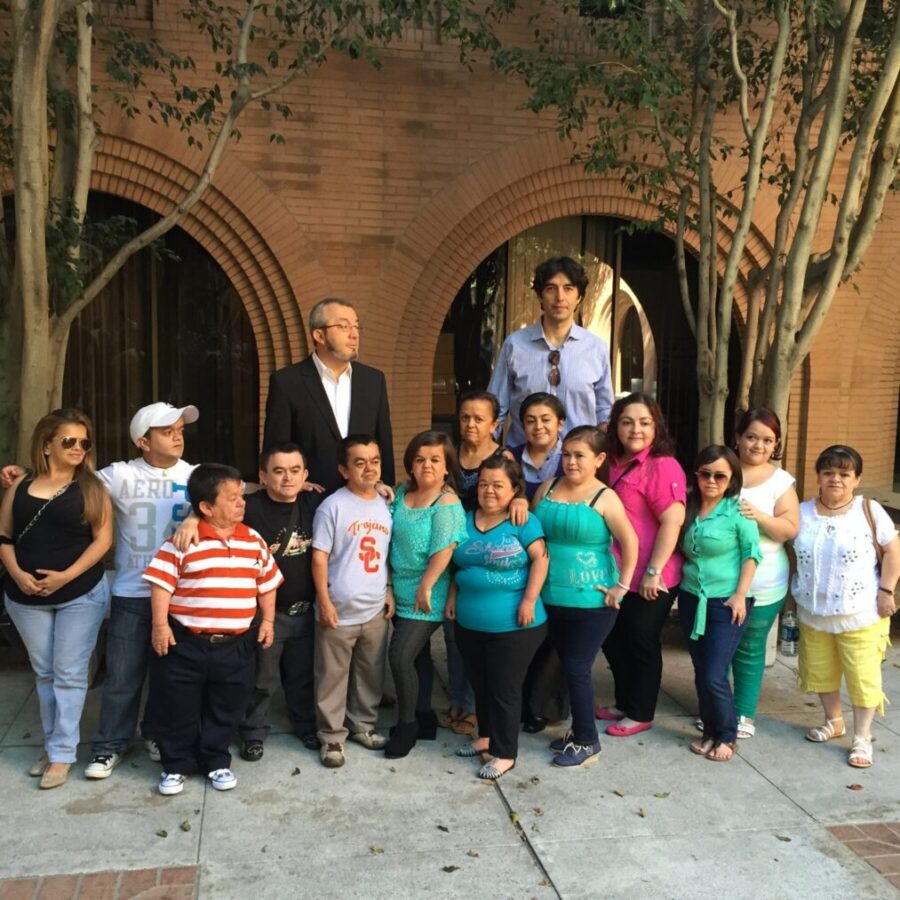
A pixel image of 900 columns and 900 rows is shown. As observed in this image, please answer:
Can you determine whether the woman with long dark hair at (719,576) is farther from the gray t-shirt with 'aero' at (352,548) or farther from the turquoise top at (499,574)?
the gray t-shirt with 'aero' at (352,548)

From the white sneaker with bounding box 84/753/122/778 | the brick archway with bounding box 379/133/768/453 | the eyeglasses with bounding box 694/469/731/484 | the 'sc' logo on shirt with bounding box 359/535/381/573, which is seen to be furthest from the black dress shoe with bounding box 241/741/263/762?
the brick archway with bounding box 379/133/768/453

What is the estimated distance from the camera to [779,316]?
6.43m

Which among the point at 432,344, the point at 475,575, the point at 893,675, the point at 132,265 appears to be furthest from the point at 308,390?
the point at 132,265

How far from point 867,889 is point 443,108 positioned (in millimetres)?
7197

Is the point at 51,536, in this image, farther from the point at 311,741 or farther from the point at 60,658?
the point at 311,741

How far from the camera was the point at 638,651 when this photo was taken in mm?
4844

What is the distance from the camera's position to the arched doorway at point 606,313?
10156 millimetres

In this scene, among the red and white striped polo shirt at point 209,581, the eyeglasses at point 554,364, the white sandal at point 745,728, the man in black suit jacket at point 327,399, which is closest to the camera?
the red and white striped polo shirt at point 209,581

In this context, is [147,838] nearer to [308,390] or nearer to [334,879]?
[334,879]

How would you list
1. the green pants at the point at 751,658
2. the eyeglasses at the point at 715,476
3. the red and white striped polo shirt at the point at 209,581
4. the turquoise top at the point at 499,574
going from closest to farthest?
the red and white striped polo shirt at the point at 209,581 → the turquoise top at the point at 499,574 → the eyeglasses at the point at 715,476 → the green pants at the point at 751,658

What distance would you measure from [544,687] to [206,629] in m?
1.69

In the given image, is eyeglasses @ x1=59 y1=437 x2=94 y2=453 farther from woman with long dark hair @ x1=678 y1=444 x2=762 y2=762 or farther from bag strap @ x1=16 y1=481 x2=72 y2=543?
woman with long dark hair @ x1=678 y1=444 x2=762 y2=762

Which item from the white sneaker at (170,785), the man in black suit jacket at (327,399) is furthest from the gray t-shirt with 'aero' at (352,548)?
the white sneaker at (170,785)

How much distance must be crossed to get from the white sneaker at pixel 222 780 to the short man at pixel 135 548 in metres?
0.38
